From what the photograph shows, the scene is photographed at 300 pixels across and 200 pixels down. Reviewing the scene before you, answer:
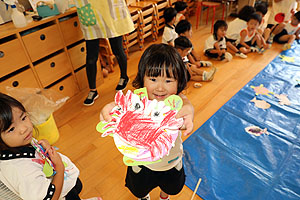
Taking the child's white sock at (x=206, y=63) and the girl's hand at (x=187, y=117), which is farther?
the child's white sock at (x=206, y=63)

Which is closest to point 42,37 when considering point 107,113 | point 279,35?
point 107,113

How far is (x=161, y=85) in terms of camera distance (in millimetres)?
752

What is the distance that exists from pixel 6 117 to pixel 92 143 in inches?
36.8

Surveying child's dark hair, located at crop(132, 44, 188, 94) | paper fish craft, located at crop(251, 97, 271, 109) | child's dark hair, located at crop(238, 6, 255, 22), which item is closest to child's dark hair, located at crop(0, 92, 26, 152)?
child's dark hair, located at crop(132, 44, 188, 94)

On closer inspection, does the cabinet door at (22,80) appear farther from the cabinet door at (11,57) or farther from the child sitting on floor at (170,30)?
the child sitting on floor at (170,30)

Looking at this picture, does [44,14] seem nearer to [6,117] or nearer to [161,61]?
[6,117]

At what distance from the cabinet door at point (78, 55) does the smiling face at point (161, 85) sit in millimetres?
1357

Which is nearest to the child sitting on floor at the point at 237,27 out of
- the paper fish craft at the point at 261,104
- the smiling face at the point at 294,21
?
the smiling face at the point at 294,21

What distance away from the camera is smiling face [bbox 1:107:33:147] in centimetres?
70

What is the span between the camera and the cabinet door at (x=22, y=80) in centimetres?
151

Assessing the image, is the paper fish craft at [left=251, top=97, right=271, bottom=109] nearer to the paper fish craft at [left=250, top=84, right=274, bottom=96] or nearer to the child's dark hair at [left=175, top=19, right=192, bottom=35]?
the paper fish craft at [left=250, top=84, right=274, bottom=96]

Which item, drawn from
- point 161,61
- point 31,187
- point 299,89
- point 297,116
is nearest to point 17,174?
point 31,187

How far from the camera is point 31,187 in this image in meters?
0.66

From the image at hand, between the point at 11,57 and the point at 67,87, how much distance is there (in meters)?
0.57
